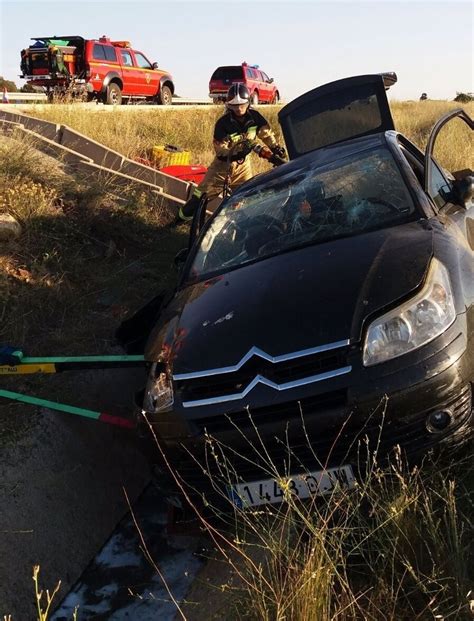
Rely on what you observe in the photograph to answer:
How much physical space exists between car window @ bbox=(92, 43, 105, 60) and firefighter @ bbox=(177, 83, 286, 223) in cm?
1239

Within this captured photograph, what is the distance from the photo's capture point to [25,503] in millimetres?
3334

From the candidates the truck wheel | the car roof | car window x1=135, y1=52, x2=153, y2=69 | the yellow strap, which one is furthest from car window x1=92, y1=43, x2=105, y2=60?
the yellow strap

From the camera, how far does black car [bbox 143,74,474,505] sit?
8.04 feet

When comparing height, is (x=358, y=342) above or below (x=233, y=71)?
below

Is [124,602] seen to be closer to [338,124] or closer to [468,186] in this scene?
[468,186]

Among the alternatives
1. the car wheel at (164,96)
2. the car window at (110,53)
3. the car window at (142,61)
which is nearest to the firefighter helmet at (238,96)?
the car window at (110,53)

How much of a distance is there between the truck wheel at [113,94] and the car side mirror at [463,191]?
1617 centimetres

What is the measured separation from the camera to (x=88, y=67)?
Answer: 17.6m

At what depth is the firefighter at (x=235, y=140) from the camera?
696 cm

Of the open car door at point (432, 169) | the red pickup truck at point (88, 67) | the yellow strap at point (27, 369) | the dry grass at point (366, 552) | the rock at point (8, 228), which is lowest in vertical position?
the dry grass at point (366, 552)

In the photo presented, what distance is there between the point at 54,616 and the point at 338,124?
4.09m

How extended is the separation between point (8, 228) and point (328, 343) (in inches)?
153

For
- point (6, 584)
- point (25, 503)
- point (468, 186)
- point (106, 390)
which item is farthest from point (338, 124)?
point (6, 584)

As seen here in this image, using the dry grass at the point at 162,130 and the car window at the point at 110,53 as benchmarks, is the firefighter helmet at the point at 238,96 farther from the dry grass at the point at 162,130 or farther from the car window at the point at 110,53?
the car window at the point at 110,53
